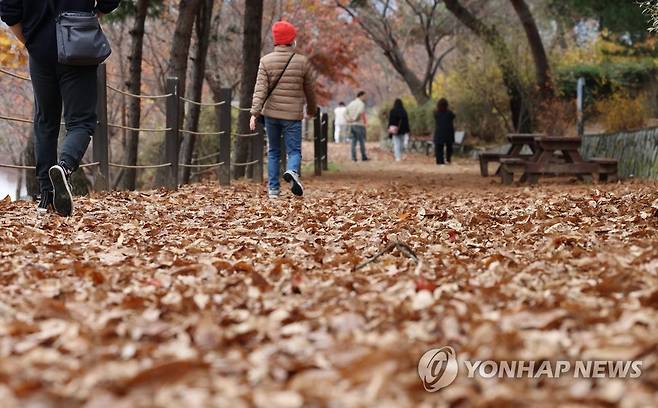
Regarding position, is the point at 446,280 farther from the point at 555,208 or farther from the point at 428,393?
the point at 555,208

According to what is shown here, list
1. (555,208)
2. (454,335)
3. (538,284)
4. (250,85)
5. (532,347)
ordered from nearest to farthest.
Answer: (532,347) < (454,335) < (538,284) < (555,208) < (250,85)

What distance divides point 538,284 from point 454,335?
107cm

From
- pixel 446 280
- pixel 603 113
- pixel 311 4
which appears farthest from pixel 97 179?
pixel 311 4

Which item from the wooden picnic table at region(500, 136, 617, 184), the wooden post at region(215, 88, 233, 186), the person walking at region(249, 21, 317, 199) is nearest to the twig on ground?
the person walking at region(249, 21, 317, 199)

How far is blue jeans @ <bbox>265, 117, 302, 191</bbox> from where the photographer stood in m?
11.5

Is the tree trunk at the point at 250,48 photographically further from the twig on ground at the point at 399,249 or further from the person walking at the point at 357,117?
the twig on ground at the point at 399,249

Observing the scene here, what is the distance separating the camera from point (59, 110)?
26.0ft

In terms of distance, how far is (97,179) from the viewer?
11.1m

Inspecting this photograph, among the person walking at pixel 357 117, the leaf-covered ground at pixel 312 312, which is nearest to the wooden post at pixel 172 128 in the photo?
the leaf-covered ground at pixel 312 312

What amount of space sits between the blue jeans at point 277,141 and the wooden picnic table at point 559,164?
5465 millimetres

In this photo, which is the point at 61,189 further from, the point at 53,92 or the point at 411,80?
the point at 411,80

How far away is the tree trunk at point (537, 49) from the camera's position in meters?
27.0

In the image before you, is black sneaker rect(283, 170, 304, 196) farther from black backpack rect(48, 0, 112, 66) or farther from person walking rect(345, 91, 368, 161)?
person walking rect(345, 91, 368, 161)

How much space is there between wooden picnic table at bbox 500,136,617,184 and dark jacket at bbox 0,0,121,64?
380 inches
